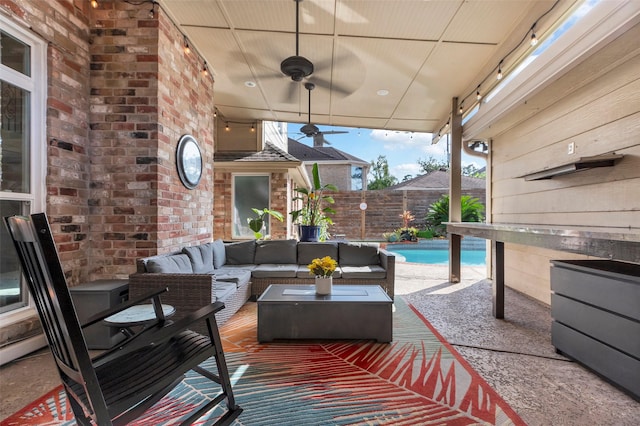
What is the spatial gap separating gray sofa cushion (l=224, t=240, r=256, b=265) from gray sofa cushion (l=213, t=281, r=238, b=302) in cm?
116

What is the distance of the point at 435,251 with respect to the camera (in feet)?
33.2

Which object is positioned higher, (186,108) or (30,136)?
(186,108)

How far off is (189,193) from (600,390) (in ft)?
14.3

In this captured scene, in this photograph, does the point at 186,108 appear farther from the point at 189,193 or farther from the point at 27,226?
the point at 27,226

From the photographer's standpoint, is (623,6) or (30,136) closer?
(623,6)

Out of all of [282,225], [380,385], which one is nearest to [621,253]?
[380,385]

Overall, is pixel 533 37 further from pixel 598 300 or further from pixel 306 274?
pixel 306 274

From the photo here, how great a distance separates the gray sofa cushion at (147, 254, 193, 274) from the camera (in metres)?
2.85

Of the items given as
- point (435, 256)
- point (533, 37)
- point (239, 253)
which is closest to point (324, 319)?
point (239, 253)

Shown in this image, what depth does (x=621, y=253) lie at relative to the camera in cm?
159

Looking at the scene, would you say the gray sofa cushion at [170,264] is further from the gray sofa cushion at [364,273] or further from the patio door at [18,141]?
the gray sofa cushion at [364,273]

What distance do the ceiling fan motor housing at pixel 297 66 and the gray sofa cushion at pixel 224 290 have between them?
2.42 metres

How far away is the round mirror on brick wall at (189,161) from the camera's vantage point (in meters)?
3.74

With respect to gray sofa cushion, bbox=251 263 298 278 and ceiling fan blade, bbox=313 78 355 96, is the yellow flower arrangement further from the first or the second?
ceiling fan blade, bbox=313 78 355 96
